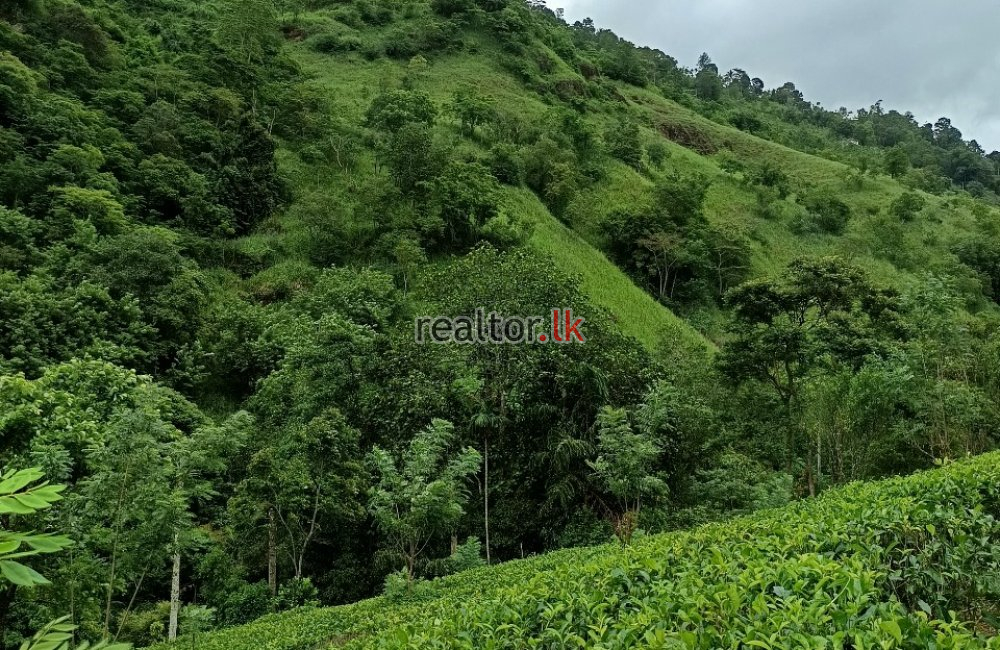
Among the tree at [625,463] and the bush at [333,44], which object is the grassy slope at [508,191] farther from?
the tree at [625,463]

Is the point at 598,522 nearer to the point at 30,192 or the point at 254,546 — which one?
the point at 254,546

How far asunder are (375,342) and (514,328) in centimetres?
384

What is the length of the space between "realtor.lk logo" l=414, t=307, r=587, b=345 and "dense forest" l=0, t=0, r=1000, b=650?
34cm

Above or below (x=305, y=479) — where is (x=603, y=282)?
above

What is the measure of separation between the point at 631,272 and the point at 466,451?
22.1 m

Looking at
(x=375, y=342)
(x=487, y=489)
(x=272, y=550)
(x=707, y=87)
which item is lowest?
(x=272, y=550)

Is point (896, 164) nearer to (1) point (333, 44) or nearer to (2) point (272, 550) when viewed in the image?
(1) point (333, 44)

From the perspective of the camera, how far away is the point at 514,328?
15172 mm

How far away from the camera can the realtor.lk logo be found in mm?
15125

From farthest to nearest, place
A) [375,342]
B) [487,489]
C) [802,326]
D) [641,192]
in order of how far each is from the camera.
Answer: [641,192], [375,342], [487,489], [802,326]

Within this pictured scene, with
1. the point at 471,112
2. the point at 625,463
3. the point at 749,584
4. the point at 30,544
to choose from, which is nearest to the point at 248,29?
the point at 471,112

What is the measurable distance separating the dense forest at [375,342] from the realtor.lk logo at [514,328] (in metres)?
0.34

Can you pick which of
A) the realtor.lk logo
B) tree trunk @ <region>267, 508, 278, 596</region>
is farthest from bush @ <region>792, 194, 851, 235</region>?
tree trunk @ <region>267, 508, 278, 596</region>

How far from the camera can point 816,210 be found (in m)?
38.8
